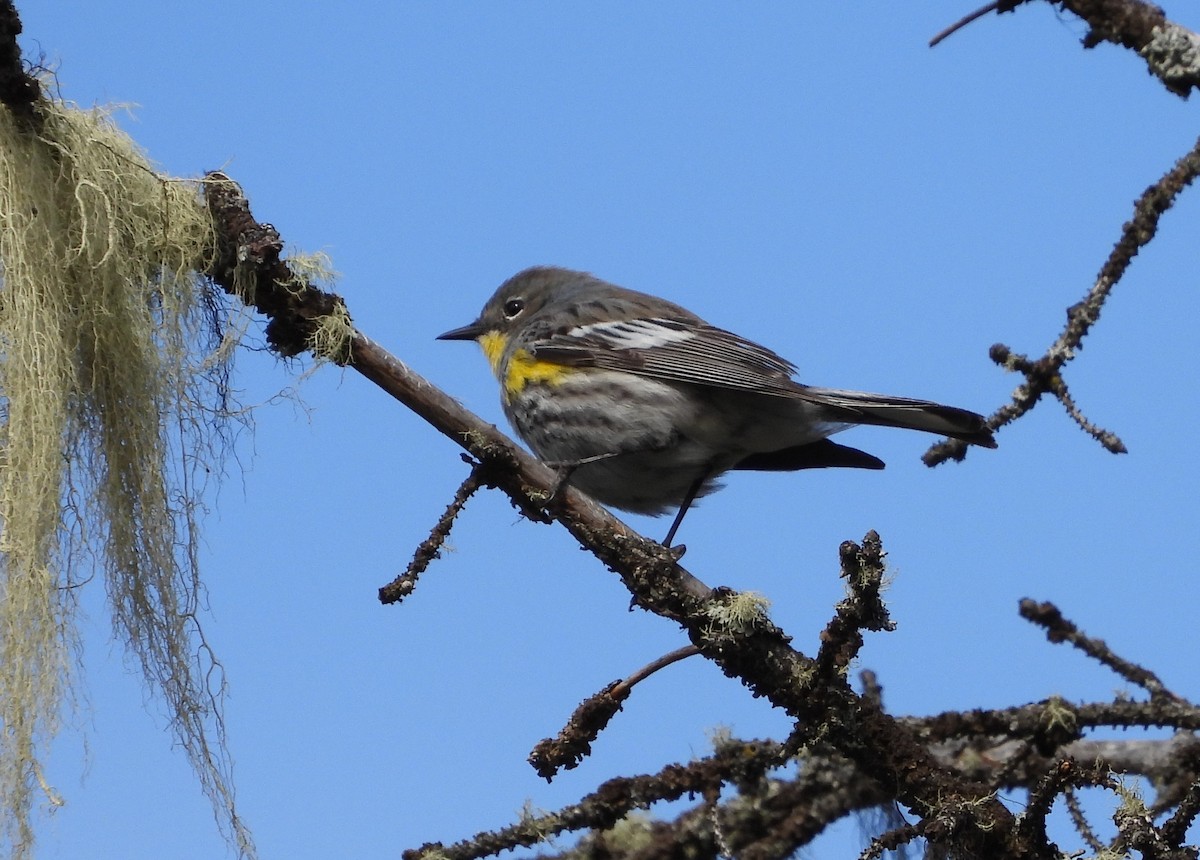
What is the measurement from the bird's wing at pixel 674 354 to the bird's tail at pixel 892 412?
14cm

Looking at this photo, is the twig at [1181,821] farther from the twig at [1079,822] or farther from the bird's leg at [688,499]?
the bird's leg at [688,499]

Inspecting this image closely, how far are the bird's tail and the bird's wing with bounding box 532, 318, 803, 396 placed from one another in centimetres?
14

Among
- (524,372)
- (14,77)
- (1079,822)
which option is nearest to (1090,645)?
(1079,822)

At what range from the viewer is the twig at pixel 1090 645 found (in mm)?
3799

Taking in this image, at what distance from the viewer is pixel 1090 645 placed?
3887 mm

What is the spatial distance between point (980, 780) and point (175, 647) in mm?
2512

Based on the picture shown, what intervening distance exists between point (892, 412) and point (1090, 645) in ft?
4.23

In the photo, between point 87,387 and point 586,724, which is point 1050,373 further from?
point 87,387

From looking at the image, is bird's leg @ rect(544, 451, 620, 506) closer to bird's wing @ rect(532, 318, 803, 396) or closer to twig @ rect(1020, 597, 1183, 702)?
bird's wing @ rect(532, 318, 803, 396)

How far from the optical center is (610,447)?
513 centimetres

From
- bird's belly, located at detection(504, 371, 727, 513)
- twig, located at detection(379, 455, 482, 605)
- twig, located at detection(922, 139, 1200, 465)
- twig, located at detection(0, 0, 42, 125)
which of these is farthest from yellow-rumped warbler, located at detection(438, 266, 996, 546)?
twig, located at detection(0, 0, 42, 125)

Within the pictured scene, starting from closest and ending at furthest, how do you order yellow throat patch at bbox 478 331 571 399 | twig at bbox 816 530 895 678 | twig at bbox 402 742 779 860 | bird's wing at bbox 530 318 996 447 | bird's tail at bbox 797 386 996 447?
1. twig at bbox 816 530 895 678
2. twig at bbox 402 742 779 860
3. bird's tail at bbox 797 386 996 447
4. bird's wing at bbox 530 318 996 447
5. yellow throat patch at bbox 478 331 571 399

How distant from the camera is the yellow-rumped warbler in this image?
5137 millimetres

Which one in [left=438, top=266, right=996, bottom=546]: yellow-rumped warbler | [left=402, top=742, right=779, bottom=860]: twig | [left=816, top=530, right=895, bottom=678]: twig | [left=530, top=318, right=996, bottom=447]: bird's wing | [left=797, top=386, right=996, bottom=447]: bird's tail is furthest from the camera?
[left=438, top=266, right=996, bottom=546]: yellow-rumped warbler
